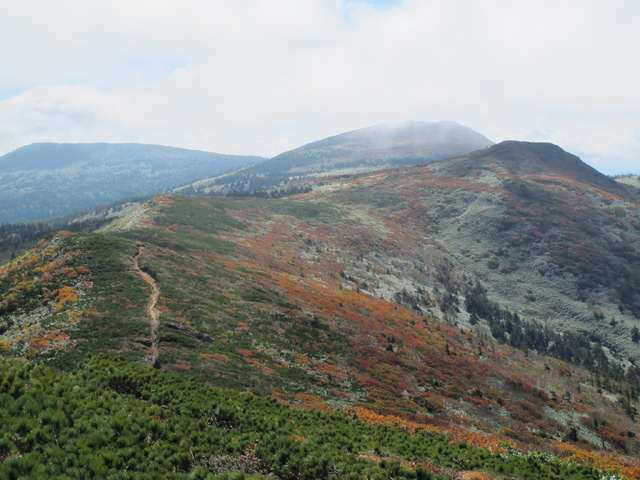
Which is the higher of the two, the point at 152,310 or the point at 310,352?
the point at 152,310

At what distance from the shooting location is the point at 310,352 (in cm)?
4003

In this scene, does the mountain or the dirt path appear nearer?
the mountain

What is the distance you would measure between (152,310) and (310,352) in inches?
715

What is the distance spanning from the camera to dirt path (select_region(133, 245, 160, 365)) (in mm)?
28655

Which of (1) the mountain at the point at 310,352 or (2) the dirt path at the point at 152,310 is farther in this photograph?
(2) the dirt path at the point at 152,310

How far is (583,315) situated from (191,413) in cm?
11583

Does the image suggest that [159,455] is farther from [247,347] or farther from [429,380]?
[429,380]

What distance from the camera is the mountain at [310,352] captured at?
14586 millimetres

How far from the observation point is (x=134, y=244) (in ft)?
186

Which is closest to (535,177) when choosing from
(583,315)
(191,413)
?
(583,315)

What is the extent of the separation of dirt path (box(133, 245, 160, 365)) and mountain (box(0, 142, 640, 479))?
27 cm

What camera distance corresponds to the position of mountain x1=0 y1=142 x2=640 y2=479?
47.9 feet

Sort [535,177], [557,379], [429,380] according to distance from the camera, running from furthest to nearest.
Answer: [535,177] → [557,379] → [429,380]

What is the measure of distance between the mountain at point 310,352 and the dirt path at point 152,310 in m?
0.27
